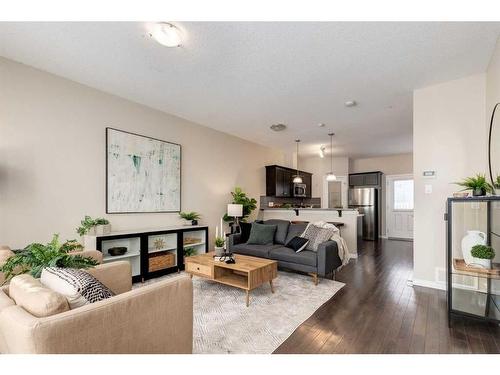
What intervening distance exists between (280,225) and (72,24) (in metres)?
3.84

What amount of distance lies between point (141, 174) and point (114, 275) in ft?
7.22

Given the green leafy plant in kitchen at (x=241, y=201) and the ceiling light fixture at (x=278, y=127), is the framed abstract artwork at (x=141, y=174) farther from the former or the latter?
the ceiling light fixture at (x=278, y=127)

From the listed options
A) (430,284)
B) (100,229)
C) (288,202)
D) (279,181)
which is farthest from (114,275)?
(288,202)

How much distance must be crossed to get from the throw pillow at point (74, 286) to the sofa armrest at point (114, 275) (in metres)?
0.52

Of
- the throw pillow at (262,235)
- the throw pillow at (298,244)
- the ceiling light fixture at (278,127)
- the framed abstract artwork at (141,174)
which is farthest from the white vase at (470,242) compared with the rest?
the framed abstract artwork at (141,174)

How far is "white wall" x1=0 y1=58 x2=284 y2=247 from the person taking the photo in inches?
108

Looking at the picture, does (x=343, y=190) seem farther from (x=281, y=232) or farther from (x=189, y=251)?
(x=189, y=251)

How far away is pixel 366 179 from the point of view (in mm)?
8117

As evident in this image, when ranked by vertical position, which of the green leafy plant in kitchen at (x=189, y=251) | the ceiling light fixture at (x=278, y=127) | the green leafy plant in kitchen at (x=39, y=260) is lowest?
the green leafy plant in kitchen at (x=189, y=251)

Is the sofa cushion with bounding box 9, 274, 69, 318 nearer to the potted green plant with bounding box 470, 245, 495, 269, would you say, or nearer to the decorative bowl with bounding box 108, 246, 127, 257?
the decorative bowl with bounding box 108, 246, 127, 257

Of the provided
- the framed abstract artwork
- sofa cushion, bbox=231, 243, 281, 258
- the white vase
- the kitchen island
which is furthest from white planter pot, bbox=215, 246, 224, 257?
the kitchen island

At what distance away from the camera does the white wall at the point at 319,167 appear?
8.29 metres

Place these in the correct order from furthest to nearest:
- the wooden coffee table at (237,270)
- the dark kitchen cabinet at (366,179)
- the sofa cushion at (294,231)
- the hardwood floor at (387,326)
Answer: the dark kitchen cabinet at (366,179)
the sofa cushion at (294,231)
the wooden coffee table at (237,270)
the hardwood floor at (387,326)

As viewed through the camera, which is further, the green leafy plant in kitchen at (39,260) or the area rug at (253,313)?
the area rug at (253,313)
